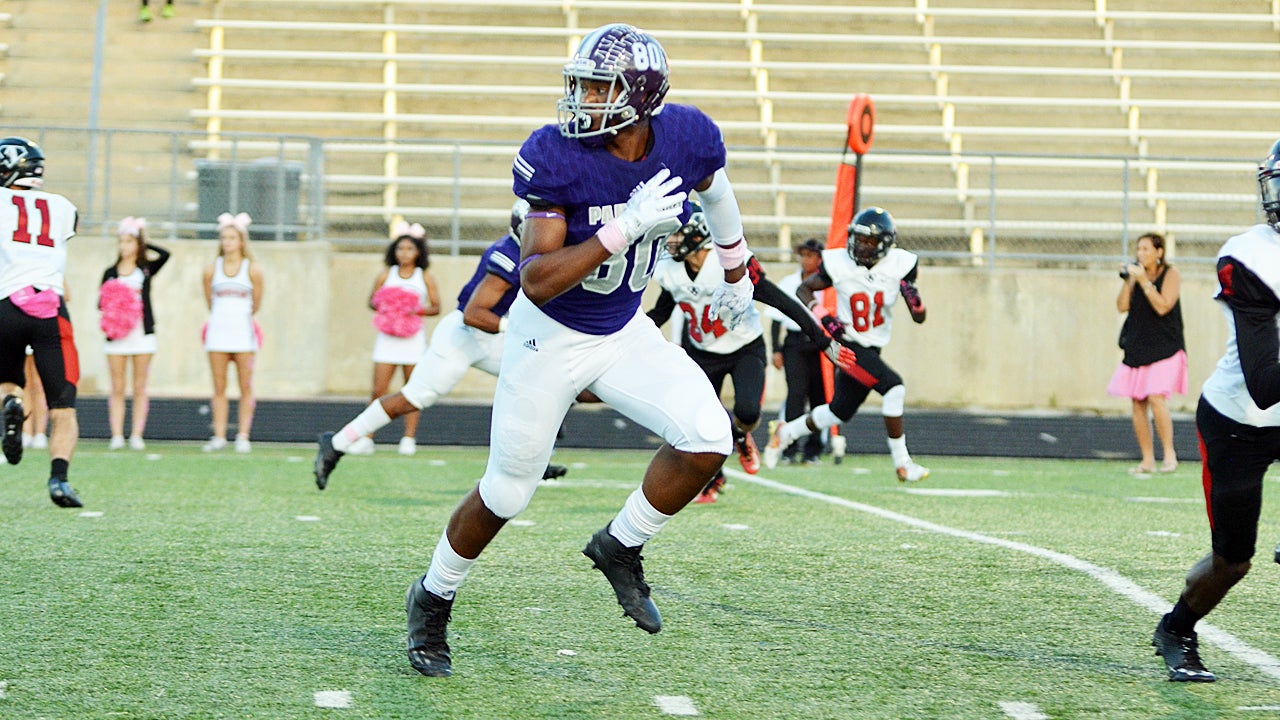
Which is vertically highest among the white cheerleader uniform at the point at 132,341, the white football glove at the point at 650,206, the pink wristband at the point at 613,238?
the white football glove at the point at 650,206

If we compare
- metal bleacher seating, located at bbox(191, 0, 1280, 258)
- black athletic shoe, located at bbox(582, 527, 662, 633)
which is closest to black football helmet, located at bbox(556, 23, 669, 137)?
black athletic shoe, located at bbox(582, 527, 662, 633)

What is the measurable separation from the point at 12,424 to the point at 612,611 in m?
3.85

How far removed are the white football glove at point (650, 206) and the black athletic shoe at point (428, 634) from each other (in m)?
1.23

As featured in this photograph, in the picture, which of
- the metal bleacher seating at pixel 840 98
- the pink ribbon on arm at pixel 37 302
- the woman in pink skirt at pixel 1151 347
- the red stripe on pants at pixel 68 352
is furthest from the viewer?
the metal bleacher seating at pixel 840 98

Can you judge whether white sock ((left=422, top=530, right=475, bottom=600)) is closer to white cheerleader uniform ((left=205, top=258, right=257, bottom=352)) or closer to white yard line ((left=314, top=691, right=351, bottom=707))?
white yard line ((left=314, top=691, right=351, bottom=707))

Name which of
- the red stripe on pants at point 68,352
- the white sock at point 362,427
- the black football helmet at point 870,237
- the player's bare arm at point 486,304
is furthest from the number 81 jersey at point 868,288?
the red stripe on pants at point 68,352

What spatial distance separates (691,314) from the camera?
27.7 ft

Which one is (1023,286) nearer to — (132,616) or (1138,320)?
(1138,320)

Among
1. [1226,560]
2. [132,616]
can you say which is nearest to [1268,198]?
[1226,560]

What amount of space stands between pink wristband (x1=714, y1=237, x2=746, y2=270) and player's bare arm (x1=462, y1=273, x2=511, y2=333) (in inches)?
133

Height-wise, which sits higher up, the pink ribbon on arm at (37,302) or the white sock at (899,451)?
the pink ribbon on arm at (37,302)

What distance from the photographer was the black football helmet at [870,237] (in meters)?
9.62

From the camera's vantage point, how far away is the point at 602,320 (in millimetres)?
4062

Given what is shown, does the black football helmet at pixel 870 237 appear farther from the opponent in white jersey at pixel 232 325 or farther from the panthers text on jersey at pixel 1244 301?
the panthers text on jersey at pixel 1244 301
